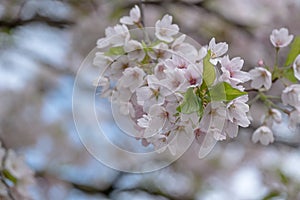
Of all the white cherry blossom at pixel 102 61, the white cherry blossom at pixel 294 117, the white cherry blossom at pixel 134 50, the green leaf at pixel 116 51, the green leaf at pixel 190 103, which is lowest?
the white cherry blossom at pixel 294 117

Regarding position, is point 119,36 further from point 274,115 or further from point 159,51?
point 274,115

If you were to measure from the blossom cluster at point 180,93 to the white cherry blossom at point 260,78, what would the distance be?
0.26ft

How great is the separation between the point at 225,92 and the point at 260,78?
158mm

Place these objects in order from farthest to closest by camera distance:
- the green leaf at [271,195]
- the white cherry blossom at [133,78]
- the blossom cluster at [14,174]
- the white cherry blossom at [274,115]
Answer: the green leaf at [271,195] → the blossom cluster at [14,174] → the white cherry blossom at [274,115] → the white cherry blossom at [133,78]

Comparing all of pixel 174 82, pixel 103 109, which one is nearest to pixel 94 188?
pixel 103 109

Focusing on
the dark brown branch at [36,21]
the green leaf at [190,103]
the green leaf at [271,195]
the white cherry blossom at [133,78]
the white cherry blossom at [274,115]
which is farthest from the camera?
the dark brown branch at [36,21]

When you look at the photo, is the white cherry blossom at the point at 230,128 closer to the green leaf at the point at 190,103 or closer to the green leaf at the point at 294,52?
the green leaf at the point at 190,103

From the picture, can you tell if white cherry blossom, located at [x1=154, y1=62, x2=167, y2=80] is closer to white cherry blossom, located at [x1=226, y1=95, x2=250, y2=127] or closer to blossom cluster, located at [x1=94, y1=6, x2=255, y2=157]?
blossom cluster, located at [x1=94, y1=6, x2=255, y2=157]

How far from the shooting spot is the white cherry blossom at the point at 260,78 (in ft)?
2.50

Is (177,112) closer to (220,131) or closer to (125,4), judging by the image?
(220,131)

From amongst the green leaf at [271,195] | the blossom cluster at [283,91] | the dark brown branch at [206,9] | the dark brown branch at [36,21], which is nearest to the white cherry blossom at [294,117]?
the blossom cluster at [283,91]

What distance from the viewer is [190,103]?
627 mm

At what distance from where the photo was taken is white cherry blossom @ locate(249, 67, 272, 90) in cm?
76

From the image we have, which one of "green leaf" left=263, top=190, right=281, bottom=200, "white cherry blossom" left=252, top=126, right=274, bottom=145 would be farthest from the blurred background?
"white cherry blossom" left=252, top=126, right=274, bottom=145
